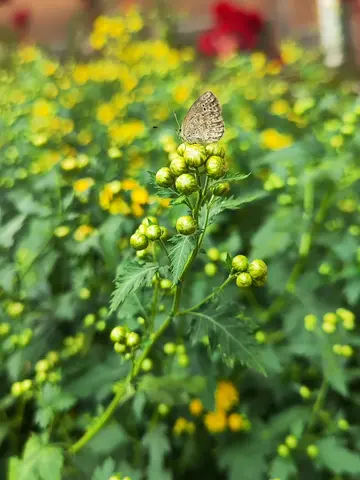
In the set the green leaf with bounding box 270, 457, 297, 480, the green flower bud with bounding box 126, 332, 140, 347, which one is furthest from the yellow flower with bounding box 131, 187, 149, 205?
the green leaf with bounding box 270, 457, 297, 480

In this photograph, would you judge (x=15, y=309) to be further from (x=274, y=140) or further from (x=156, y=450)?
(x=274, y=140)

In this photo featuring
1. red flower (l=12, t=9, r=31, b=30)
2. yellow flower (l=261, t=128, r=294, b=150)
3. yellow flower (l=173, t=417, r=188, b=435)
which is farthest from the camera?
red flower (l=12, t=9, r=31, b=30)

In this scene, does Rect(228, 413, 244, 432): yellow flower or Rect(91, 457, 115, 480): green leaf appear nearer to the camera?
Rect(91, 457, 115, 480): green leaf

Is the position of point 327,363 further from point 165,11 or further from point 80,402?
point 165,11

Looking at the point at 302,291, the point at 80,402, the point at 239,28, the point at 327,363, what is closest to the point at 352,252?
the point at 302,291

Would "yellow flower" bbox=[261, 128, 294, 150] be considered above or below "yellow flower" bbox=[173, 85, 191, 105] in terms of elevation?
below

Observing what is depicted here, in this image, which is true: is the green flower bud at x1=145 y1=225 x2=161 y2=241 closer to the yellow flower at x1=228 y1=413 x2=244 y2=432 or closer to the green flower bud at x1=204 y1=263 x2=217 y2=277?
the green flower bud at x1=204 y1=263 x2=217 y2=277
